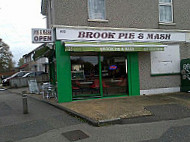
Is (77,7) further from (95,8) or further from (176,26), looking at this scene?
(176,26)

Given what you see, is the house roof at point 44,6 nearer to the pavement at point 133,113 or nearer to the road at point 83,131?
the pavement at point 133,113

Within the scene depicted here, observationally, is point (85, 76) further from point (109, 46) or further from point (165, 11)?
point (165, 11)

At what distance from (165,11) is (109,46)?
4753mm

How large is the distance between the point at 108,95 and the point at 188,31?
20.8ft

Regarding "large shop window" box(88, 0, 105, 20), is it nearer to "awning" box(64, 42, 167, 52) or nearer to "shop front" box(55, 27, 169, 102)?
"shop front" box(55, 27, 169, 102)

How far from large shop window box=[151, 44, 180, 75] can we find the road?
4965 millimetres

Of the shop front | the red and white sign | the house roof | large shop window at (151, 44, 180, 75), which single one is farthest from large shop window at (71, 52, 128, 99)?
the house roof

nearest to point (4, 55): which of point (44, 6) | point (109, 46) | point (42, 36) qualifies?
point (44, 6)

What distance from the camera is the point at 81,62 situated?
967 cm

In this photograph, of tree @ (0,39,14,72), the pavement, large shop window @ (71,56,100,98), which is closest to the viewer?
the pavement

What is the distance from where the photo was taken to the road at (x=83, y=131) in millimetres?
4676

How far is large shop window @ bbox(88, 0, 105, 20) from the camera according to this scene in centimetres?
972

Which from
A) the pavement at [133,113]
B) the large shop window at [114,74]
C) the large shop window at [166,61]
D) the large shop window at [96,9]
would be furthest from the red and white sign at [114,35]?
the pavement at [133,113]

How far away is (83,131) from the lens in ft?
17.3
